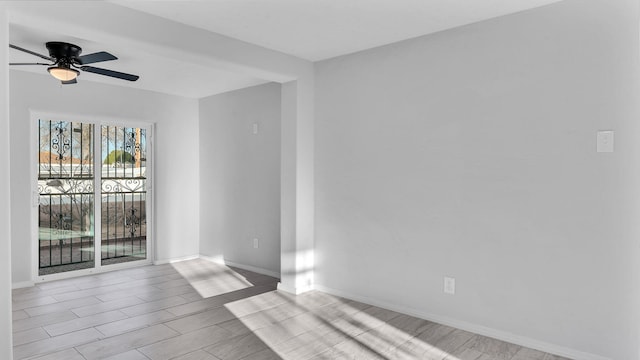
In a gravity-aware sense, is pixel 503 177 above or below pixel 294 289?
above

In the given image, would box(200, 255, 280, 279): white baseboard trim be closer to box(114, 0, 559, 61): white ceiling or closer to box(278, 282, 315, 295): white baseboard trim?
box(278, 282, 315, 295): white baseboard trim

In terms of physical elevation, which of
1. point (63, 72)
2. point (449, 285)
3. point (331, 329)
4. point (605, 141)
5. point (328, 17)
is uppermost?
point (328, 17)

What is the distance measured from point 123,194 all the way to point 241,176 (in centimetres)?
161

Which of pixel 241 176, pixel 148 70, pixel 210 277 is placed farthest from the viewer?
pixel 241 176

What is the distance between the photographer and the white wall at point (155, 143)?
4.60m

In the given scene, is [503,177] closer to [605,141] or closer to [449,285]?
[605,141]

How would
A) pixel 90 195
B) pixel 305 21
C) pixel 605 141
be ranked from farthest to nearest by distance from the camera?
pixel 90 195 → pixel 305 21 → pixel 605 141

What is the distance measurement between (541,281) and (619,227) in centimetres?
61

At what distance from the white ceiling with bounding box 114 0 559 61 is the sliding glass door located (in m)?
2.78

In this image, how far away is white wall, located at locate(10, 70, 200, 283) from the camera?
4598 mm

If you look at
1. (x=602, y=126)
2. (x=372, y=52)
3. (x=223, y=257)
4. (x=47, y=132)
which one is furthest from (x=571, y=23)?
(x=47, y=132)

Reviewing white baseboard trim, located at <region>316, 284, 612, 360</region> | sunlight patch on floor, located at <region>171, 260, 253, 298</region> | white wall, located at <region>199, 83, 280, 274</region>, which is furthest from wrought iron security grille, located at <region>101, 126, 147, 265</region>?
white baseboard trim, located at <region>316, 284, 612, 360</region>

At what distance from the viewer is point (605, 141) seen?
2684mm

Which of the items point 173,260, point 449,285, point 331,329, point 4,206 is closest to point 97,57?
point 4,206
